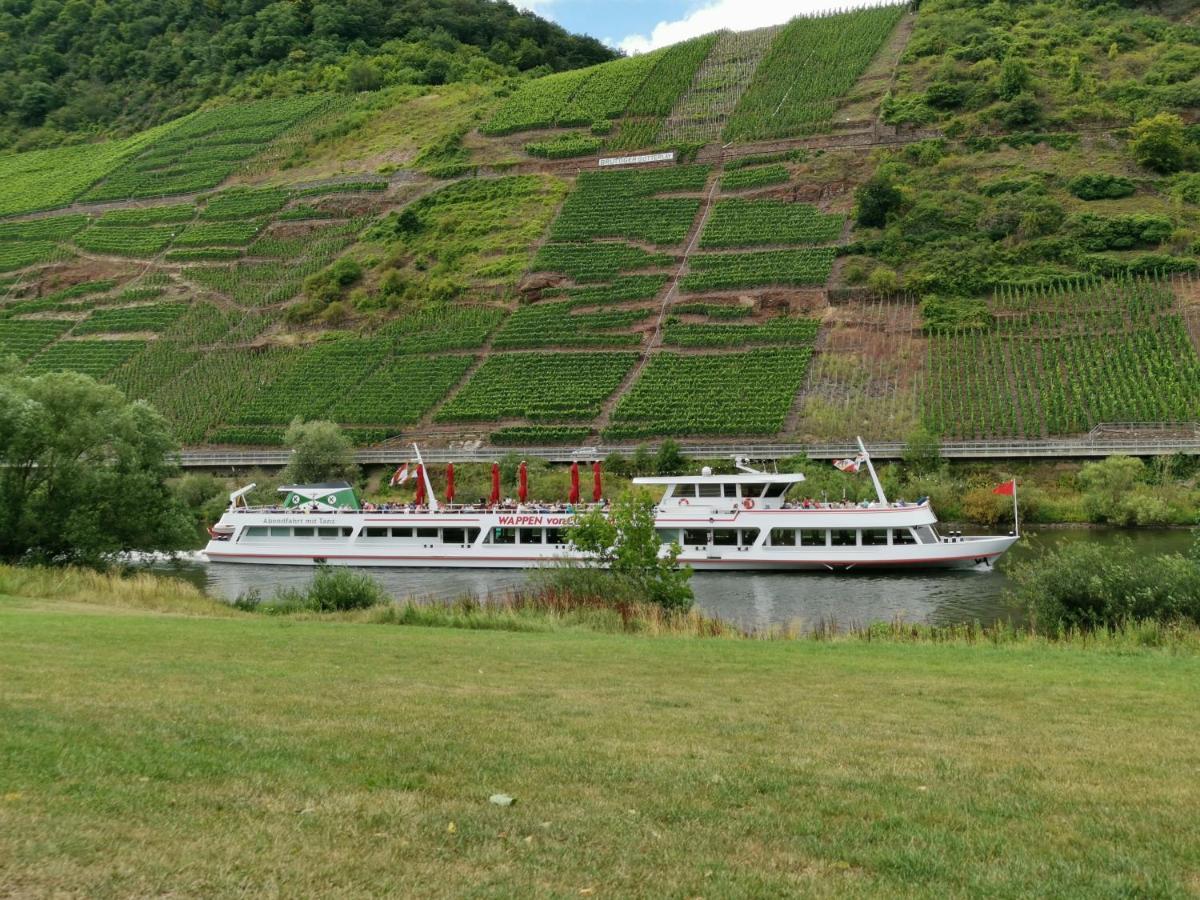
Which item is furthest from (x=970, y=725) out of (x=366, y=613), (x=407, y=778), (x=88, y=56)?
(x=88, y=56)


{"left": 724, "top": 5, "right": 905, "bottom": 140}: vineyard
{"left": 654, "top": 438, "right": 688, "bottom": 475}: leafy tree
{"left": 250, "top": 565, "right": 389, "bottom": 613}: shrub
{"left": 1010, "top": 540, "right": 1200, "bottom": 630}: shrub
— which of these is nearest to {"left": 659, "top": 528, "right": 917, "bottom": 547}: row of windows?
{"left": 654, "top": 438, "right": 688, "bottom": 475}: leafy tree

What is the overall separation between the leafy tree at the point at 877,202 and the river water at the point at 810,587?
4208 centimetres

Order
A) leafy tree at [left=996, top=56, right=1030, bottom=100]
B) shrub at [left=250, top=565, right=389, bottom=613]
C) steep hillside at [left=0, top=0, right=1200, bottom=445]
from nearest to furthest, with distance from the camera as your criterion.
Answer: shrub at [left=250, top=565, right=389, bottom=613] → steep hillside at [left=0, top=0, right=1200, bottom=445] → leafy tree at [left=996, top=56, right=1030, bottom=100]

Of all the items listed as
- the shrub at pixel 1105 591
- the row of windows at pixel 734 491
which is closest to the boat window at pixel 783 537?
the row of windows at pixel 734 491

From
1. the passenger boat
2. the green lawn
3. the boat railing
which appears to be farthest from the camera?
the boat railing

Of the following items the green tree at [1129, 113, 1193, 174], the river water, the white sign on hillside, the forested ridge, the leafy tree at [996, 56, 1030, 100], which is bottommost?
the river water

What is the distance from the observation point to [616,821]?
733cm

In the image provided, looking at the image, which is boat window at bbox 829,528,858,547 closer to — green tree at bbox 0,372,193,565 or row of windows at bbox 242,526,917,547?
row of windows at bbox 242,526,917,547

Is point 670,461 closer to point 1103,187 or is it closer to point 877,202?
point 877,202

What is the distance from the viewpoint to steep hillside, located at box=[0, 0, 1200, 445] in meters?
70.4

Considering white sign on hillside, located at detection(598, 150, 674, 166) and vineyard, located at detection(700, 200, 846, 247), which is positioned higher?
white sign on hillside, located at detection(598, 150, 674, 166)

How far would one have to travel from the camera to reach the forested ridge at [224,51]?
153 meters

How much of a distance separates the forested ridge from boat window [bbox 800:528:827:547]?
121018 millimetres

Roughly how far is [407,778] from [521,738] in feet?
6.42
